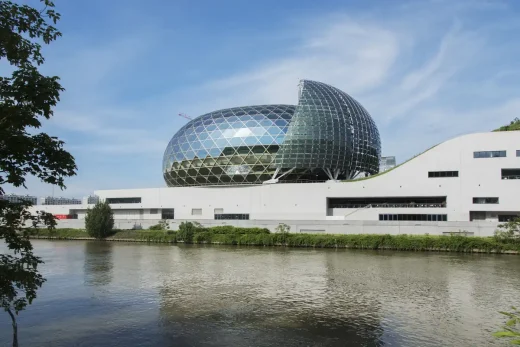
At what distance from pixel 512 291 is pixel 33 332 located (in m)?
24.4

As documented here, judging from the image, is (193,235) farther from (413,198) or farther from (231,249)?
(413,198)


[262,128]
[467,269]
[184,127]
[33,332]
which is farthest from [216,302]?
[184,127]

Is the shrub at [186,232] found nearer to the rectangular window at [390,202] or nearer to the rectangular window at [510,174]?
the rectangular window at [390,202]

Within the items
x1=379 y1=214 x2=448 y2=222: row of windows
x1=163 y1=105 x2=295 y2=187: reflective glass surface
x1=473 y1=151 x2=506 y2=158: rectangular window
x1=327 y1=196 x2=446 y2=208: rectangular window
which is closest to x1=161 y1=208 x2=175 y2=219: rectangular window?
x1=163 y1=105 x2=295 y2=187: reflective glass surface

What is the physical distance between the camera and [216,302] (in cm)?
2106

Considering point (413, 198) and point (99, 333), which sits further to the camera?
point (413, 198)

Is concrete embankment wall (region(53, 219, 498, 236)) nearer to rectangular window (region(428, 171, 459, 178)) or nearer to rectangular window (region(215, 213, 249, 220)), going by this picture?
rectangular window (region(215, 213, 249, 220))

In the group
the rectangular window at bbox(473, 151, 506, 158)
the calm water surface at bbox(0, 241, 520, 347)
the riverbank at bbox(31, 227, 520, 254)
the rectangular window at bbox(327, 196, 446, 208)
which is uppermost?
the rectangular window at bbox(473, 151, 506, 158)

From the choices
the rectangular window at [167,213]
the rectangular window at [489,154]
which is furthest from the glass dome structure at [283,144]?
the rectangular window at [489,154]

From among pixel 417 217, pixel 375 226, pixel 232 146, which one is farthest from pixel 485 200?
pixel 232 146

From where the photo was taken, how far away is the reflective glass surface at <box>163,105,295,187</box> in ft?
226

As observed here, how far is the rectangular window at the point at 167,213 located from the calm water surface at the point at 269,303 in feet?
122

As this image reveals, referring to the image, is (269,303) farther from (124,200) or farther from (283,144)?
(124,200)

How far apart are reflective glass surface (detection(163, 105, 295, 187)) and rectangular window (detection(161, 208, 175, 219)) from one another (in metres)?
5.59
